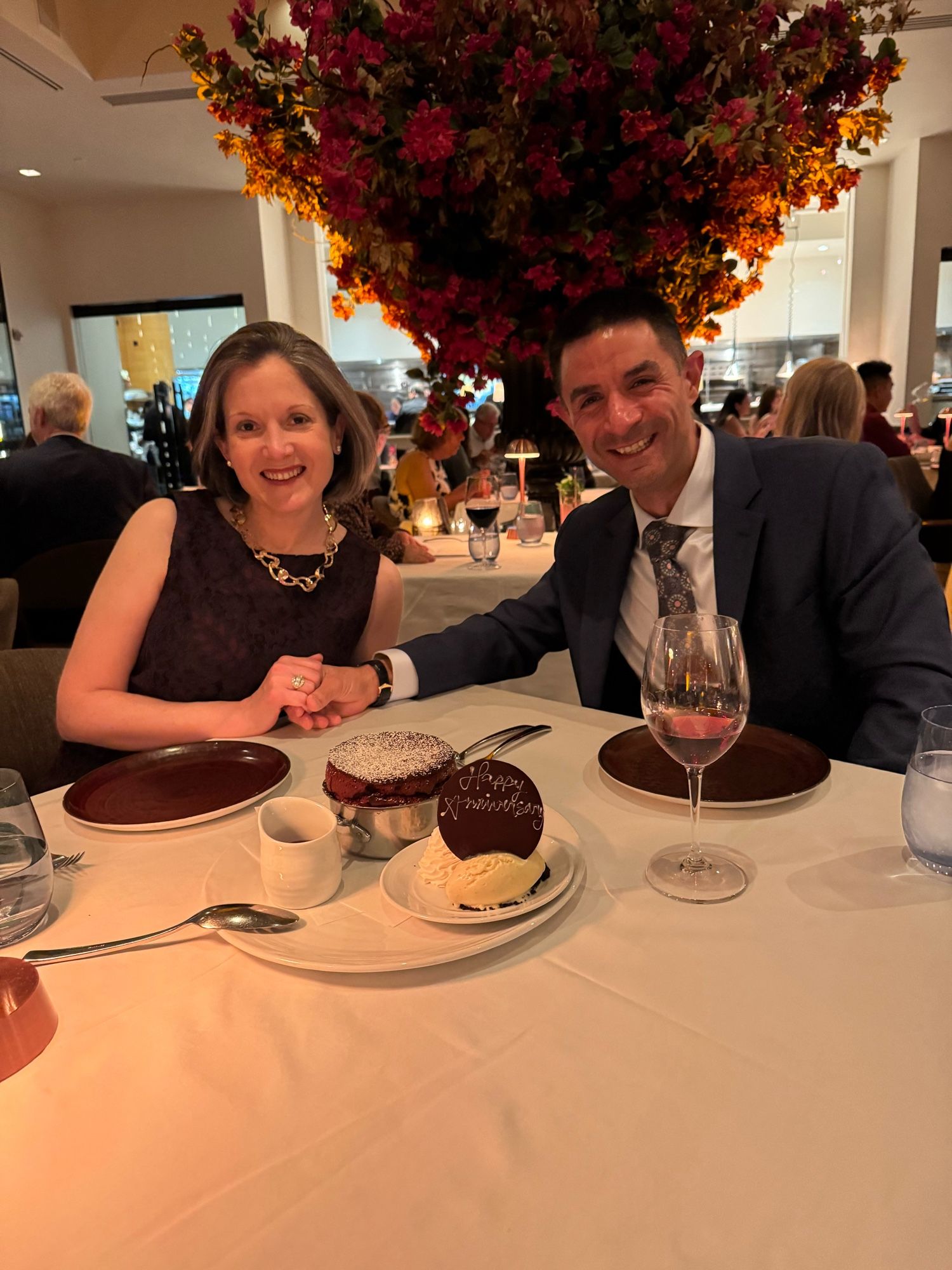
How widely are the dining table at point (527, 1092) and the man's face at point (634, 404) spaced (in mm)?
946

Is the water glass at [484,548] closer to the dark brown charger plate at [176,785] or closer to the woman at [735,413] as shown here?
the dark brown charger plate at [176,785]

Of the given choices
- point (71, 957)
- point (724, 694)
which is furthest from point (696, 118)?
point (71, 957)

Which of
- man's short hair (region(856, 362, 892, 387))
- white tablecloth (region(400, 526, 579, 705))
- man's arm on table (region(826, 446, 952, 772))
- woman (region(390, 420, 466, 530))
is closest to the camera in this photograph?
man's arm on table (region(826, 446, 952, 772))

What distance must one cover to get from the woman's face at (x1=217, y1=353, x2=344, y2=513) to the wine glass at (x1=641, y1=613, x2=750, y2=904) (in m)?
1.00

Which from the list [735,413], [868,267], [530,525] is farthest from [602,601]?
[868,267]

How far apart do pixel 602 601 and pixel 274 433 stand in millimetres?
703

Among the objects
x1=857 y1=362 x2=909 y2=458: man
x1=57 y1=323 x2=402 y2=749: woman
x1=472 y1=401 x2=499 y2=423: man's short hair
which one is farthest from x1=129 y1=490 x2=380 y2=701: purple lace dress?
x1=472 y1=401 x2=499 y2=423: man's short hair

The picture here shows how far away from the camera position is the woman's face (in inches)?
65.8

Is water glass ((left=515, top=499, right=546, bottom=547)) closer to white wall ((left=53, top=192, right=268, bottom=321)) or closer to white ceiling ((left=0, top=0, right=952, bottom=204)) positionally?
white ceiling ((left=0, top=0, right=952, bottom=204))

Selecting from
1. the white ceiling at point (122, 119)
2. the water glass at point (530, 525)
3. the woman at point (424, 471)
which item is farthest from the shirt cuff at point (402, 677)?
the white ceiling at point (122, 119)

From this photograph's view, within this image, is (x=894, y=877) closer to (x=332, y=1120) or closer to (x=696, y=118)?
(x=332, y=1120)

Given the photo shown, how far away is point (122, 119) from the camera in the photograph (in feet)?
22.1

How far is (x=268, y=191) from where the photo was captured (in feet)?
6.88

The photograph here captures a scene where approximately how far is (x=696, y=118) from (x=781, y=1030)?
5.59 ft
